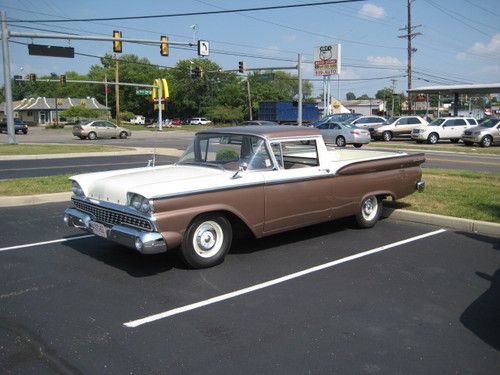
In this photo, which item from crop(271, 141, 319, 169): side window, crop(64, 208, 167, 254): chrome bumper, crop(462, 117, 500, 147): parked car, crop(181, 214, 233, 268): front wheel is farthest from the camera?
crop(462, 117, 500, 147): parked car

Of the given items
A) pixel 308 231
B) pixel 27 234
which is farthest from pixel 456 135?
pixel 27 234

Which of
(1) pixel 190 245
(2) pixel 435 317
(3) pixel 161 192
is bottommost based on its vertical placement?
(2) pixel 435 317

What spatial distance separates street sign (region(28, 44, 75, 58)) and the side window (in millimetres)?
24871

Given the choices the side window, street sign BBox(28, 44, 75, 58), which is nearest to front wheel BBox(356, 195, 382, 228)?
the side window

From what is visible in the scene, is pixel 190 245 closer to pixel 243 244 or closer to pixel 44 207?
pixel 243 244

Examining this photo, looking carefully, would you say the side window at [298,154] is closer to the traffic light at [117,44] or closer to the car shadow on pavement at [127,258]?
the car shadow on pavement at [127,258]

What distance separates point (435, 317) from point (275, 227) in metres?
2.35

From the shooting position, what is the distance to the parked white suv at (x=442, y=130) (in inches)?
1256

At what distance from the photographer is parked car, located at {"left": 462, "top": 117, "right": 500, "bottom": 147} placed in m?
29.1

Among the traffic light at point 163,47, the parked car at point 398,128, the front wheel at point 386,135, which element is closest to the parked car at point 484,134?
the parked car at point 398,128

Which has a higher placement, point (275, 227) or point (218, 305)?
point (275, 227)

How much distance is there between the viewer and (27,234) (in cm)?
735

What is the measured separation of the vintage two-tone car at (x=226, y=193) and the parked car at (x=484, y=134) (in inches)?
947

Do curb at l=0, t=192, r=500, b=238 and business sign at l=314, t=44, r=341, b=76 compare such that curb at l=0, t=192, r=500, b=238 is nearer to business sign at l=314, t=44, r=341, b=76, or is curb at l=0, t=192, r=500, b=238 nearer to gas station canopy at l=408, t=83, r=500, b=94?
gas station canopy at l=408, t=83, r=500, b=94
